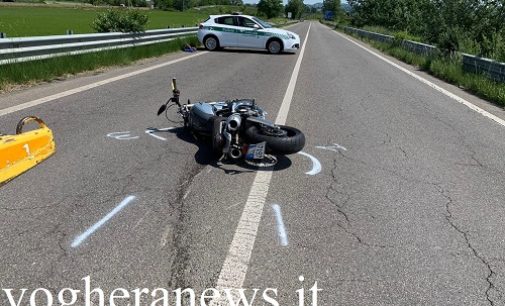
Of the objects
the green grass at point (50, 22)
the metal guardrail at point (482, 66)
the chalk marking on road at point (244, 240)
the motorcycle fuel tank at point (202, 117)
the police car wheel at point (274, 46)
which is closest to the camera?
the chalk marking on road at point (244, 240)

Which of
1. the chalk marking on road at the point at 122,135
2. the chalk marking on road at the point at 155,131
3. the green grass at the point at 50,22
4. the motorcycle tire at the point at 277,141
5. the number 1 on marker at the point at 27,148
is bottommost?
the green grass at the point at 50,22

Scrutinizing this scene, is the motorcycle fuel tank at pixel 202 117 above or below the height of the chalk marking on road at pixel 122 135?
above

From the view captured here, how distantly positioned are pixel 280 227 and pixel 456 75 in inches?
463

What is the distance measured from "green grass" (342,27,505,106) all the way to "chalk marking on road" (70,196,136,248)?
878 centimetres

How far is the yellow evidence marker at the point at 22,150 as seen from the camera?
4258 mm

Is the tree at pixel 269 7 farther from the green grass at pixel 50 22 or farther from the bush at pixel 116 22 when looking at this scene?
the bush at pixel 116 22

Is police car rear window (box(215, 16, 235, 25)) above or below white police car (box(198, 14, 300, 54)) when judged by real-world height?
above

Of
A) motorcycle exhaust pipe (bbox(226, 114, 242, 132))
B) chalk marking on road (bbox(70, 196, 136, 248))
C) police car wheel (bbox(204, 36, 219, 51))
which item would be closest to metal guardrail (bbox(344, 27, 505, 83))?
police car wheel (bbox(204, 36, 219, 51))

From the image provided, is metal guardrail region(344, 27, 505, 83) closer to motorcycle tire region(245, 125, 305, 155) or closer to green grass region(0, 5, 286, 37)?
motorcycle tire region(245, 125, 305, 155)

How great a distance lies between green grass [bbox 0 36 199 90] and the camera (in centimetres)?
943

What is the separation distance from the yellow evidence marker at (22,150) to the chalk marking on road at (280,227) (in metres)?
2.50

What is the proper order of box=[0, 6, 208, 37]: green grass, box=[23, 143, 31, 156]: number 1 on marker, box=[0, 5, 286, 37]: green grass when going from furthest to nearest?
box=[0, 5, 286, 37]: green grass
box=[0, 6, 208, 37]: green grass
box=[23, 143, 31, 156]: number 1 on marker

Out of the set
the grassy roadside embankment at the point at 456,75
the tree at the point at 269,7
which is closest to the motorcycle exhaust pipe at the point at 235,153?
the grassy roadside embankment at the point at 456,75

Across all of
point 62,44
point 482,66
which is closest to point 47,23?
point 62,44
